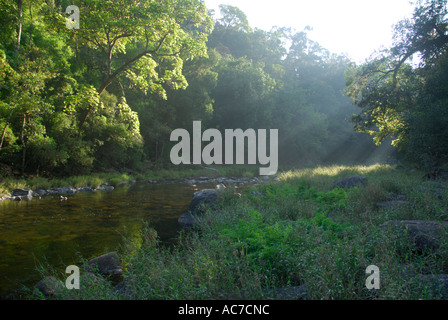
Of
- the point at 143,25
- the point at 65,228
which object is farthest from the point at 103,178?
the point at 65,228

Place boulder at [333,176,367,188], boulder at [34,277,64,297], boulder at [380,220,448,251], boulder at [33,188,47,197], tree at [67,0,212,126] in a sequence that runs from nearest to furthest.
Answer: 1. boulder at [34,277,64,297]
2. boulder at [380,220,448,251]
3. boulder at [333,176,367,188]
4. boulder at [33,188,47,197]
5. tree at [67,0,212,126]

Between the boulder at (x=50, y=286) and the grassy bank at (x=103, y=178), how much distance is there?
10.5m

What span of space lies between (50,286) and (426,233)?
513 cm

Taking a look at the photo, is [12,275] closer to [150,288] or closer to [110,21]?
[150,288]

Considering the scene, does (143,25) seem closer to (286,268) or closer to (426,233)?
(286,268)

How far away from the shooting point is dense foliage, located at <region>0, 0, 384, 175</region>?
14.9 meters

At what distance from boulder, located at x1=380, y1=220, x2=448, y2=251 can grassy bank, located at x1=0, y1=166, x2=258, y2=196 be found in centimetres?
1399

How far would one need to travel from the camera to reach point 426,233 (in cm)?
443

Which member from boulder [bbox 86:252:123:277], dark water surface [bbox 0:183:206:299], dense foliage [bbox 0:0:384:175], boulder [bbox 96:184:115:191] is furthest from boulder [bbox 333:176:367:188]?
boulder [bbox 96:184:115:191]

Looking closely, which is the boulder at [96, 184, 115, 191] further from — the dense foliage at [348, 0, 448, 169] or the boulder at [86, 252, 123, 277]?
the dense foliage at [348, 0, 448, 169]

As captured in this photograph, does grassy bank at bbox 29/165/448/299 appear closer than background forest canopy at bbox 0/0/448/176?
Yes

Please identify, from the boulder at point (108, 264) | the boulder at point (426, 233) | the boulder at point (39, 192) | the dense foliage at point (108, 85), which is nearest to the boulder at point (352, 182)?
the boulder at point (426, 233)
